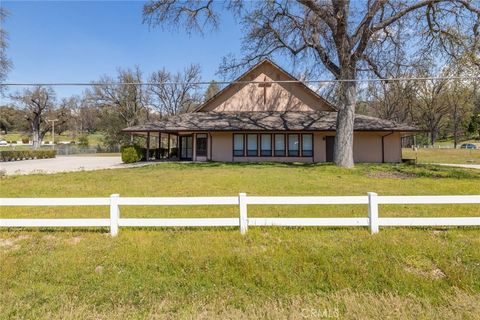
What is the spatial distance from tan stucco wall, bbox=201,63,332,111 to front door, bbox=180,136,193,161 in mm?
4949

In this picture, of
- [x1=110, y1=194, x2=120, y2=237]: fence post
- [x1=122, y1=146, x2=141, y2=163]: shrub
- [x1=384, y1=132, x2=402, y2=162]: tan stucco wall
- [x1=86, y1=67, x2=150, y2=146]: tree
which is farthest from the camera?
[x1=86, y1=67, x2=150, y2=146]: tree

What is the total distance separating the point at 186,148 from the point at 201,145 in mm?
3207

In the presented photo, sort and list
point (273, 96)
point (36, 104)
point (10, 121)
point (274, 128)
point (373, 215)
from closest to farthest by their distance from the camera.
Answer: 1. point (373, 215)
2. point (274, 128)
3. point (273, 96)
4. point (36, 104)
5. point (10, 121)

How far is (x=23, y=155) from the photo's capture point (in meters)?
33.0

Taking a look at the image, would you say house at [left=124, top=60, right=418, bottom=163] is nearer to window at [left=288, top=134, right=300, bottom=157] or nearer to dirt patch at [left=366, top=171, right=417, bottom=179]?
window at [left=288, top=134, right=300, bottom=157]

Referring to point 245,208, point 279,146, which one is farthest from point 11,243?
point 279,146

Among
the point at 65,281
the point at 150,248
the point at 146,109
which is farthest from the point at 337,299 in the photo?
the point at 146,109

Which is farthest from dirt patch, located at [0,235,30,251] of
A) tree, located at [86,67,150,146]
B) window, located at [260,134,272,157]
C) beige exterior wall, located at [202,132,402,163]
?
tree, located at [86,67,150,146]

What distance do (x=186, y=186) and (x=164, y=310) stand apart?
805 cm

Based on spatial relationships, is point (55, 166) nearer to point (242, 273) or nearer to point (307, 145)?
point (307, 145)

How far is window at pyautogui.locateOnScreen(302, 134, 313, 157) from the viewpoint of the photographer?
23.5 meters

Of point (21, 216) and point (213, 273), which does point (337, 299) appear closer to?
point (213, 273)

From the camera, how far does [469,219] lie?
5379 millimetres

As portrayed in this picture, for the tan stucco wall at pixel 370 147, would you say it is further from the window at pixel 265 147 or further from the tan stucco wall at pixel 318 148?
the window at pixel 265 147
